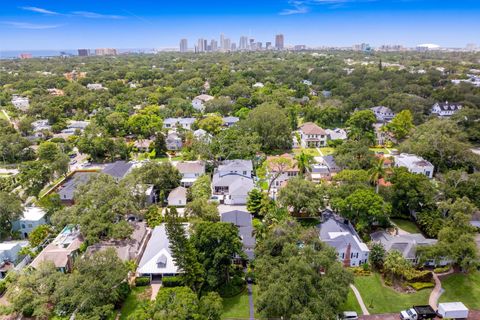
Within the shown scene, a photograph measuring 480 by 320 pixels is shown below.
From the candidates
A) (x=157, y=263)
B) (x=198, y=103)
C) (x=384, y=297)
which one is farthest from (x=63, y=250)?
(x=198, y=103)

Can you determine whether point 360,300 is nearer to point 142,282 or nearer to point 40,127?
point 142,282

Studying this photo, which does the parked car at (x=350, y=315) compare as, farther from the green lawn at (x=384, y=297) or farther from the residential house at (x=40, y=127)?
the residential house at (x=40, y=127)

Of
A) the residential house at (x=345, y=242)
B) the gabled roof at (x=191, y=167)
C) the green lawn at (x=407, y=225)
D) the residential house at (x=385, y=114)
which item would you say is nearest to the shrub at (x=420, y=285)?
the residential house at (x=345, y=242)

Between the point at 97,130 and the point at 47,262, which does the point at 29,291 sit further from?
the point at 97,130

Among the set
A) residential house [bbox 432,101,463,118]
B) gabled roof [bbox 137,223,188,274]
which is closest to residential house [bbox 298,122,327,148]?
residential house [bbox 432,101,463,118]

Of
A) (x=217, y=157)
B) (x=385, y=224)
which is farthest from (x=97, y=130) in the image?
(x=385, y=224)
